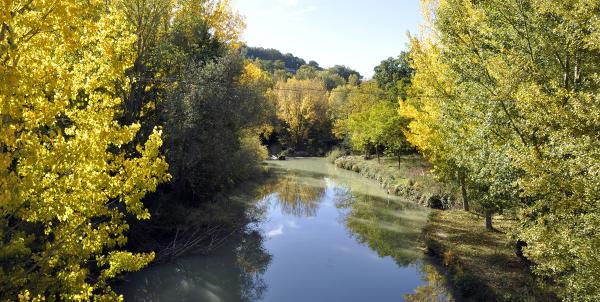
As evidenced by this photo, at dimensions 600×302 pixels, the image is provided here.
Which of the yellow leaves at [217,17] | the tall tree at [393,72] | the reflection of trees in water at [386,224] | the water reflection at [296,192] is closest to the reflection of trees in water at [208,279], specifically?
the reflection of trees in water at [386,224]

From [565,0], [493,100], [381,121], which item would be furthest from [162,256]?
[381,121]

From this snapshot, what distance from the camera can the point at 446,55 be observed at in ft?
48.0

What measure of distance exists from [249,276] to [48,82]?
10.6 m

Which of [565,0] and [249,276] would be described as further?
[249,276]

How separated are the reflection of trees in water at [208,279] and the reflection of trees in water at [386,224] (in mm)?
5196

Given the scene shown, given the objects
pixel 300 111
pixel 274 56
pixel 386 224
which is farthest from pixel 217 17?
pixel 274 56

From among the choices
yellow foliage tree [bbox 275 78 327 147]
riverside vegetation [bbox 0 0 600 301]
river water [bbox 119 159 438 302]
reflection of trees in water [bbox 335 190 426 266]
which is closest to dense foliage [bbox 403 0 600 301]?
riverside vegetation [bbox 0 0 600 301]

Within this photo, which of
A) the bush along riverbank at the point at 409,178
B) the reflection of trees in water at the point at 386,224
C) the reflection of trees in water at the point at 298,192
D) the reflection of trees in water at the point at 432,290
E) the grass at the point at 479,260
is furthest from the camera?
the reflection of trees in water at the point at 298,192

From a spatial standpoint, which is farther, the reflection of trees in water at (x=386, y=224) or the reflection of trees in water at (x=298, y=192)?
the reflection of trees in water at (x=298, y=192)

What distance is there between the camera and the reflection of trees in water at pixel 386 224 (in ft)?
56.5

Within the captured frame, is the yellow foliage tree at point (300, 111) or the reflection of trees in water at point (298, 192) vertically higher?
the yellow foliage tree at point (300, 111)

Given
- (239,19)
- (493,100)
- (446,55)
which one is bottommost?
(493,100)

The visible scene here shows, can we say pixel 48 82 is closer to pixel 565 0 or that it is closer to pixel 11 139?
pixel 11 139

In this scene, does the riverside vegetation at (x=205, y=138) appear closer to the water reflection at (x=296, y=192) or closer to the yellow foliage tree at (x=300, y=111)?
the water reflection at (x=296, y=192)
